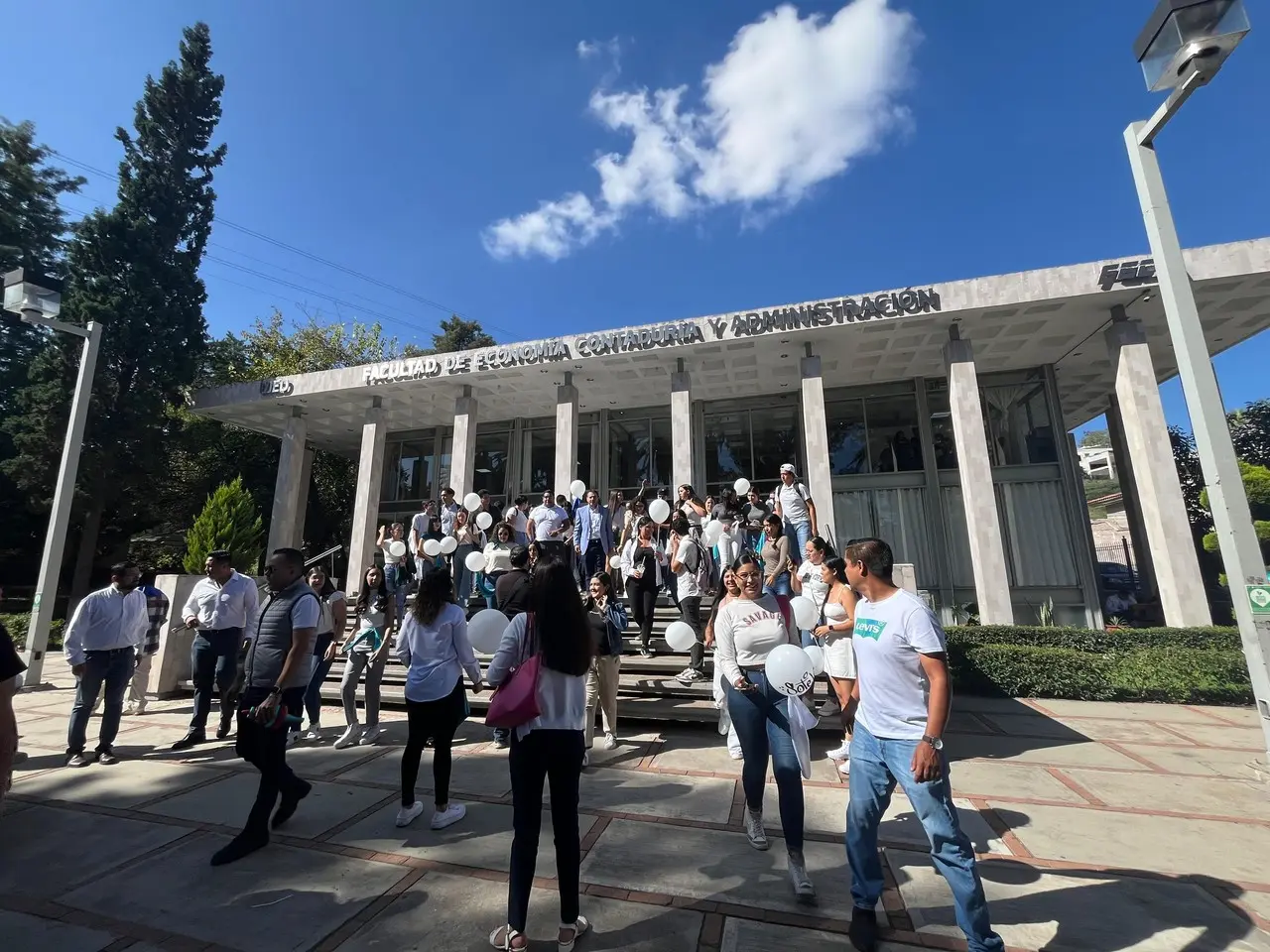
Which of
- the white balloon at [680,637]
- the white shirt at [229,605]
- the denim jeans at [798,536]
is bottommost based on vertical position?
the white balloon at [680,637]

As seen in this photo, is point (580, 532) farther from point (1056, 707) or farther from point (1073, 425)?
point (1073, 425)

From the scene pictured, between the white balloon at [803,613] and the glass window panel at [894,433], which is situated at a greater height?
the glass window panel at [894,433]

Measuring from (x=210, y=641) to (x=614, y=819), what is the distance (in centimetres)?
472

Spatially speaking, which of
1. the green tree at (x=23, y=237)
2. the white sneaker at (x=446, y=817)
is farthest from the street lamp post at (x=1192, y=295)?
the green tree at (x=23, y=237)

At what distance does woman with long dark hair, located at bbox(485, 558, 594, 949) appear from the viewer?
2.49 metres

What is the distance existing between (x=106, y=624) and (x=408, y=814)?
399cm

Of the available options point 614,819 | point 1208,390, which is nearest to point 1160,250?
point 1208,390

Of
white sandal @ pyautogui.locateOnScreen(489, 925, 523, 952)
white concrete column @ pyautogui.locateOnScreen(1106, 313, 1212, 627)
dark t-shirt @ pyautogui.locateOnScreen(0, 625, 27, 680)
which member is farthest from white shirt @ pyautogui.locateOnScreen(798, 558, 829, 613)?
white concrete column @ pyautogui.locateOnScreen(1106, 313, 1212, 627)

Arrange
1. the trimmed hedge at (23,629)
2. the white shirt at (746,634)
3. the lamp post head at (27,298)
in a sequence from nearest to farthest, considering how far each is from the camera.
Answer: the white shirt at (746,634) < the lamp post head at (27,298) < the trimmed hedge at (23,629)

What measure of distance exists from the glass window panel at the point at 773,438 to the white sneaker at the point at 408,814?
567 inches

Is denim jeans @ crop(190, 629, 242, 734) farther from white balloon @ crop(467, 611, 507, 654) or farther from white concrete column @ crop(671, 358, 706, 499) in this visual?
white concrete column @ crop(671, 358, 706, 499)

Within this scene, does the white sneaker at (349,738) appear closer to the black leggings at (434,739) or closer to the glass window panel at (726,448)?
the black leggings at (434,739)

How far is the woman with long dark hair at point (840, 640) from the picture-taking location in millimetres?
4645

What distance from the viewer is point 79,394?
9.98m
